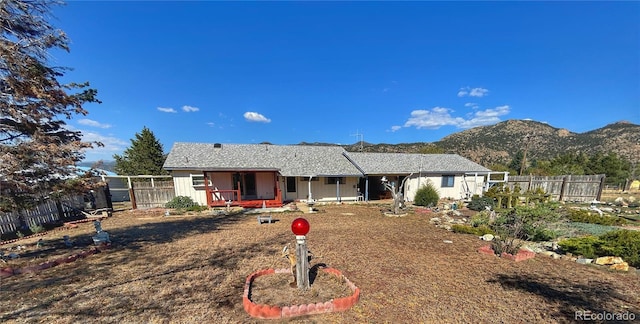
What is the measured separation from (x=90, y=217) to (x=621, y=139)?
241 ft

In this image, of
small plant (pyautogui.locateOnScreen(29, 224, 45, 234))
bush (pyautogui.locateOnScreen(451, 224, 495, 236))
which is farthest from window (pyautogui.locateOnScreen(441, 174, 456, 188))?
small plant (pyautogui.locateOnScreen(29, 224, 45, 234))

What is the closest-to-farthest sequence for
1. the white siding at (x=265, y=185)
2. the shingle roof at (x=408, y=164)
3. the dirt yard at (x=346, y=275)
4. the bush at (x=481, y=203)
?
the dirt yard at (x=346, y=275), the bush at (x=481, y=203), the white siding at (x=265, y=185), the shingle roof at (x=408, y=164)

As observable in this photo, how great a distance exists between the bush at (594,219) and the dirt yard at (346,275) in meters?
7.07

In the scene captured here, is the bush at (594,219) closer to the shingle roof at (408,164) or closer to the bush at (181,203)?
the shingle roof at (408,164)

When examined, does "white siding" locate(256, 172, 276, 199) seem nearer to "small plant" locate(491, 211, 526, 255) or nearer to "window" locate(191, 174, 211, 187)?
"window" locate(191, 174, 211, 187)

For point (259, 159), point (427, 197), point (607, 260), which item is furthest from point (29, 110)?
point (427, 197)

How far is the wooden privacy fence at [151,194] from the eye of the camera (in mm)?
14812

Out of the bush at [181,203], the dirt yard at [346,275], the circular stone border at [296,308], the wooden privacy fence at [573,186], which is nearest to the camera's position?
the circular stone border at [296,308]

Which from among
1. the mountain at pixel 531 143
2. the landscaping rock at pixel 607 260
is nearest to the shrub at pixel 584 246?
the landscaping rock at pixel 607 260

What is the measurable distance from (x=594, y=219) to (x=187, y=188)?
2195cm

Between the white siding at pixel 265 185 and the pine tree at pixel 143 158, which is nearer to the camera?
the white siding at pixel 265 185

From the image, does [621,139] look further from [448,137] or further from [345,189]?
[345,189]

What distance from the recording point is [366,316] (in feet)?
12.1

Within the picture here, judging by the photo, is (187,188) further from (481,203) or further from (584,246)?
(481,203)
